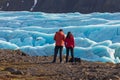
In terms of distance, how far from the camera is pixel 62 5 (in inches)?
5187

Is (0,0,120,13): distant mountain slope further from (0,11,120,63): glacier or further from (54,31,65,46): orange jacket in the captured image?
(54,31,65,46): orange jacket

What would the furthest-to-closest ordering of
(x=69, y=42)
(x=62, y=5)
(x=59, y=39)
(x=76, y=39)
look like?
1. (x=62, y=5)
2. (x=76, y=39)
3. (x=69, y=42)
4. (x=59, y=39)

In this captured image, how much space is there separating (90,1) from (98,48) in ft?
305

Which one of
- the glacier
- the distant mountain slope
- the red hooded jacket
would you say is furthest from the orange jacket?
the distant mountain slope

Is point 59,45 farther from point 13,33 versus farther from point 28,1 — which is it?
point 28,1

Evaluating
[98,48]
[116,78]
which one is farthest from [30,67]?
[98,48]

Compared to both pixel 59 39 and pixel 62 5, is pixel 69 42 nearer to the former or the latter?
pixel 59 39

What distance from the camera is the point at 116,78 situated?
505 inches

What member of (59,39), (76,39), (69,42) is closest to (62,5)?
(76,39)

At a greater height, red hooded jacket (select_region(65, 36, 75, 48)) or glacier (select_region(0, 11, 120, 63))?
red hooded jacket (select_region(65, 36, 75, 48))

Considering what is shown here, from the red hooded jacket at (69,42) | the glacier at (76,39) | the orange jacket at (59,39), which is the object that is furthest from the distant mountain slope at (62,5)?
the orange jacket at (59,39)

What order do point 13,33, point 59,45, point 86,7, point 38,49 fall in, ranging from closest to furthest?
point 59,45 → point 38,49 → point 13,33 → point 86,7

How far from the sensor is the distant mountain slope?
390ft

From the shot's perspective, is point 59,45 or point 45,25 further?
point 45,25
